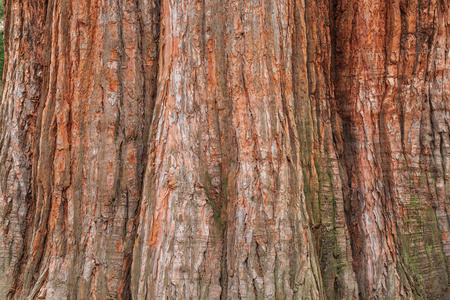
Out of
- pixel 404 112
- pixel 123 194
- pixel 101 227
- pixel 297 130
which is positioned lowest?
pixel 101 227

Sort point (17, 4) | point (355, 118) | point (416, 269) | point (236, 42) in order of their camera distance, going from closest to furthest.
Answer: point (236, 42)
point (416, 269)
point (355, 118)
point (17, 4)

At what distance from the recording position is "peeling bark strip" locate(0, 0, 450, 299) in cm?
287

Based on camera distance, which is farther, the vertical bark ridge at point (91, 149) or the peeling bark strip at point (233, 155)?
the vertical bark ridge at point (91, 149)

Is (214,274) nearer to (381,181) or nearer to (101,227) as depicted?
(101,227)

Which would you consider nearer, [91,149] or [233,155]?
[233,155]

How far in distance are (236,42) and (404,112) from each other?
1.56 m

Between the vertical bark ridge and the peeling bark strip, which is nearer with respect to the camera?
the peeling bark strip

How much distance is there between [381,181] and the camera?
11.2 feet

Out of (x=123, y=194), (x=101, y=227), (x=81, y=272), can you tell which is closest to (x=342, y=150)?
(x=123, y=194)

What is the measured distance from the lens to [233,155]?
9.80 feet

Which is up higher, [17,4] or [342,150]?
[17,4]

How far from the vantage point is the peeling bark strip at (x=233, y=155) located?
113 inches

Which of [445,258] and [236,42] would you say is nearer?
[236,42]

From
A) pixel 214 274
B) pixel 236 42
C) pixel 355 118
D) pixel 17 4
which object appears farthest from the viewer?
pixel 17 4
